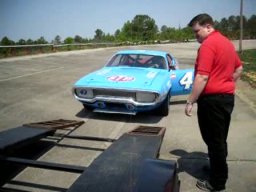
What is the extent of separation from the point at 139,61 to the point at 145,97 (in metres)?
1.96

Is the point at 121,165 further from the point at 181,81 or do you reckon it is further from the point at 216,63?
the point at 181,81

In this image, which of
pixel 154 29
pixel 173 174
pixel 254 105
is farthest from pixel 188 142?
pixel 154 29

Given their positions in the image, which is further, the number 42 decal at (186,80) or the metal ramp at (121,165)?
the number 42 decal at (186,80)

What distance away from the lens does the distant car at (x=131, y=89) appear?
6.78 m

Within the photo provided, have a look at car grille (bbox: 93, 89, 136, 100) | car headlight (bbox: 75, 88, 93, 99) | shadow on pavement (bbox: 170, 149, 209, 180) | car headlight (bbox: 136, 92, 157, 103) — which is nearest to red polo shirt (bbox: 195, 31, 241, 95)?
shadow on pavement (bbox: 170, 149, 209, 180)

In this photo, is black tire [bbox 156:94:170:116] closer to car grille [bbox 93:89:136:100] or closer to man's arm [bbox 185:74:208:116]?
car grille [bbox 93:89:136:100]

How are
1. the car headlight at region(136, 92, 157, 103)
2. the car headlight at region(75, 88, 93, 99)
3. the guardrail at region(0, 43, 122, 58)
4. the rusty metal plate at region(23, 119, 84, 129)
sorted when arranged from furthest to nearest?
the guardrail at region(0, 43, 122, 58) < the car headlight at region(75, 88, 93, 99) < the car headlight at region(136, 92, 157, 103) < the rusty metal plate at region(23, 119, 84, 129)

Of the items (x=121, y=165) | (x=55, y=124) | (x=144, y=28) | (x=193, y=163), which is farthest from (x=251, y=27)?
(x=121, y=165)

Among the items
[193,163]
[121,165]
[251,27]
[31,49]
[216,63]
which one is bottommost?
[193,163]

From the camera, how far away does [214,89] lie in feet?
12.7

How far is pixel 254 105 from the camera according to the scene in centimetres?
889

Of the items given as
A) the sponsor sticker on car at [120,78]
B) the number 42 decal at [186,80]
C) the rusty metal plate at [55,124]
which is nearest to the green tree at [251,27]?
the number 42 decal at [186,80]

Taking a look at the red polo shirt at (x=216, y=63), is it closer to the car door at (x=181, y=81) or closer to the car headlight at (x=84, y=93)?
the car headlight at (x=84, y=93)

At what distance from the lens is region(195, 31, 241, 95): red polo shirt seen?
3721 mm
